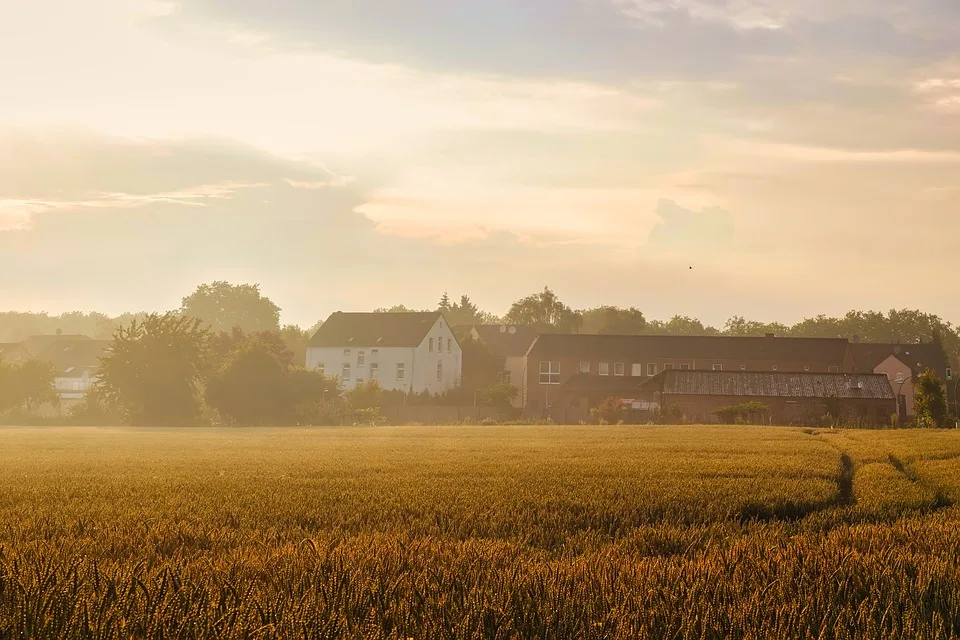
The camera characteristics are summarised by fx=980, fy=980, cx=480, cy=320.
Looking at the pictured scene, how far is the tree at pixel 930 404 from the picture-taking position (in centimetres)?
6300

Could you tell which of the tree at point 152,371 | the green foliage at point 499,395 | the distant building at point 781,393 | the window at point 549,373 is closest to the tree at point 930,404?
the distant building at point 781,393

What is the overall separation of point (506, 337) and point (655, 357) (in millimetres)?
26965

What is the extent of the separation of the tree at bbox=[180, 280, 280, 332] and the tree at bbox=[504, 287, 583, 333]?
44.2 metres

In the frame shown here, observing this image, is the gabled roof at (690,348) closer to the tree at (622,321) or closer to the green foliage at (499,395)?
the green foliage at (499,395)

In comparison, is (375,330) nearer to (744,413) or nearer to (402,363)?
(402,363)

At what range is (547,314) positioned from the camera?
6201 inches

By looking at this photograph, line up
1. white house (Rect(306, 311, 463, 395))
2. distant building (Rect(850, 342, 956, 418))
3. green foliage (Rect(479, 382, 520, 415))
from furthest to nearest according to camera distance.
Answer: distant building (Rect(850, 342, 956, 418)) < white house (Rect(306, 311, 463, 395)) < green foliage (Rect(479, 382, 520, 415))

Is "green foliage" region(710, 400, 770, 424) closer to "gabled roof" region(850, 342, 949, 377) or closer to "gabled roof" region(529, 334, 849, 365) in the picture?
"gabled roof" region(529, 334, 849, 365)

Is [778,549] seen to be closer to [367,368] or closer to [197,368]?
[197,368]

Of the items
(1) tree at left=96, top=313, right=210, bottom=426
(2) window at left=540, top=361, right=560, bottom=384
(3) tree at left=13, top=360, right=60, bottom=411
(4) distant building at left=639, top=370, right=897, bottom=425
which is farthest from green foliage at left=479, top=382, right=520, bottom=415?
(3) tree at left=13, top=360, right=60, bottom=411

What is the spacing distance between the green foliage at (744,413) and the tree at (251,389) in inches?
1272

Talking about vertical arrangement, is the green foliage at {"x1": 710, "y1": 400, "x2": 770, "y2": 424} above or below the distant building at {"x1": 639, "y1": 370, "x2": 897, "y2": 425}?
below

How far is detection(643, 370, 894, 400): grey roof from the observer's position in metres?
74.3

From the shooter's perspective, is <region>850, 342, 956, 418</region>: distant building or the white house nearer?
the white house
